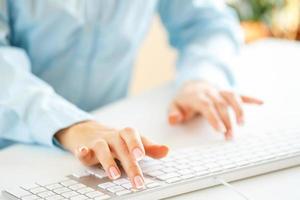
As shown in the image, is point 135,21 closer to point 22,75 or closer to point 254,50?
point 22,75

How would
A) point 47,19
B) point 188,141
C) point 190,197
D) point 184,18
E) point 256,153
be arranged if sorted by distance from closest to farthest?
point 190,197 < point 256,153 < point 188,141 < point 47,19 < point 184,18

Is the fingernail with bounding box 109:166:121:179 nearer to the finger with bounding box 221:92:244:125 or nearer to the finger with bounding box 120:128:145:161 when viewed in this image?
the finger with bounding box 120:128:145:161

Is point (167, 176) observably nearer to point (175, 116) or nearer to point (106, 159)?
point (106, 159)

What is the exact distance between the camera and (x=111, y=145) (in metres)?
0.76

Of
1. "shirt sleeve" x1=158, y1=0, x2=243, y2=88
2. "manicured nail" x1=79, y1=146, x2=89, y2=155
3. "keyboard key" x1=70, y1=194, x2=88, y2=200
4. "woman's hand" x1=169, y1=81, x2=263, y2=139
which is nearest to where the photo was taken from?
"keyboard key" x1=70, y1=194, x2=88, y2=200

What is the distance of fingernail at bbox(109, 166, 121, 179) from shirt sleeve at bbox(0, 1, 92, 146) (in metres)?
0.16

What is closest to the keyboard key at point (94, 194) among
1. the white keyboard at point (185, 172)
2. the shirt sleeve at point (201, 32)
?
the white keyboard at point (185, 172)

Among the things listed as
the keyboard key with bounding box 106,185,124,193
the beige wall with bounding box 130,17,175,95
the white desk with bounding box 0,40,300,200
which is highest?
the keyboard key with bounding box 106,185,124,193

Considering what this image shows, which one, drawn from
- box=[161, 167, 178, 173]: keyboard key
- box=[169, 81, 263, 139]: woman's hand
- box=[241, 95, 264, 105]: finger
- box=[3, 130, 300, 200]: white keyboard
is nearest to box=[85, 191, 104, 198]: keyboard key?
box=[3, 130, 300, 200]: white keyboard

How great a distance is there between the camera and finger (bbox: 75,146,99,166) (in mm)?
755

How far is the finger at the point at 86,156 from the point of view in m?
0.75


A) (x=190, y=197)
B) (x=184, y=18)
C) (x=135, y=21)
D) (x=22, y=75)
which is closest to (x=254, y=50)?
(x=184, y=18)

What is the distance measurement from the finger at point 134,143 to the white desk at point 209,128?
0.28ft

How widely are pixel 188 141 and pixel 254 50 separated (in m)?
0.65
